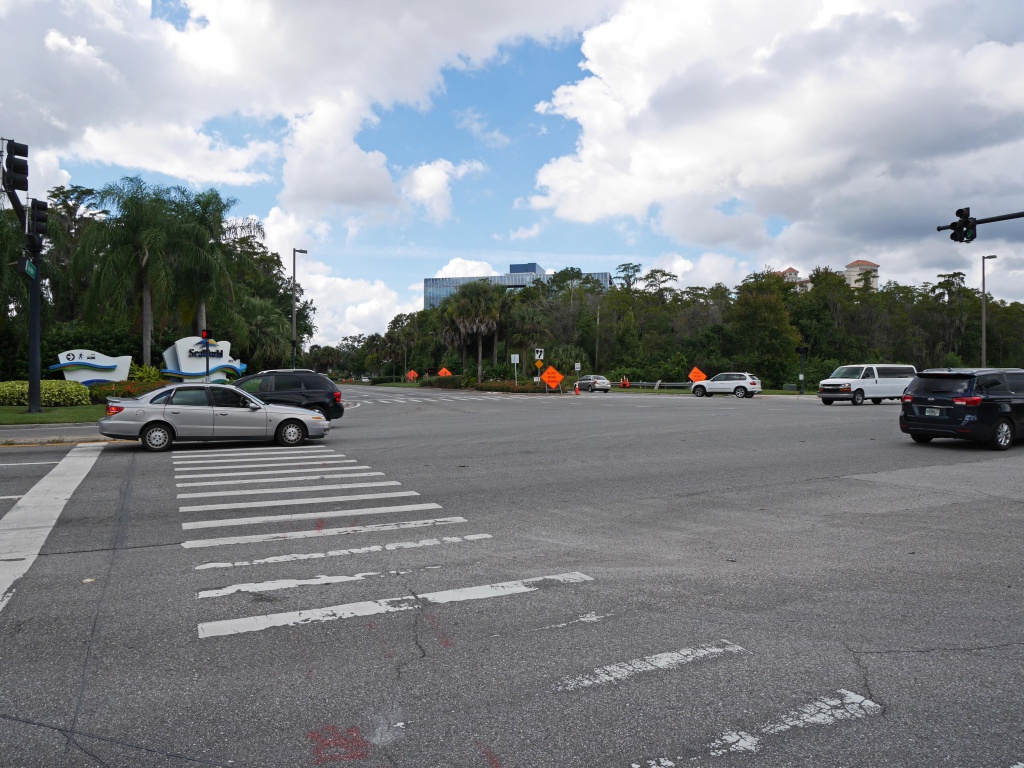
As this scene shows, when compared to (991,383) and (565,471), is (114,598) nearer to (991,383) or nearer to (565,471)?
(565,471)

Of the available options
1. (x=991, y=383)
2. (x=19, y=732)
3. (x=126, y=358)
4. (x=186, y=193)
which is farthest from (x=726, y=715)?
(x=186, y=193)

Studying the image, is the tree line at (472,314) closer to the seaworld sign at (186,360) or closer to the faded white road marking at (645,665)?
the seaworld sign at (186,360)

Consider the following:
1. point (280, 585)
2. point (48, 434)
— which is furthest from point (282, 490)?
point (48, 434)

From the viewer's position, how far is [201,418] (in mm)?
15297

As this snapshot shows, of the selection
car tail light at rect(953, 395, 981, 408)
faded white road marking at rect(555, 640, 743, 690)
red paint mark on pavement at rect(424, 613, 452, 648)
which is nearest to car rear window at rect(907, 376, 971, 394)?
car tail light at rect(953, 395, 981, 408)

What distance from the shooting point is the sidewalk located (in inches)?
651

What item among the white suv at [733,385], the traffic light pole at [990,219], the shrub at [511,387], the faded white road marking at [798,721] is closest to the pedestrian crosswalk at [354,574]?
the faded white road marking at [798,721]

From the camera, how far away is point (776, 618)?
506 centimetres

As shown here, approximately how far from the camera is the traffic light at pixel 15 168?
18938 mm

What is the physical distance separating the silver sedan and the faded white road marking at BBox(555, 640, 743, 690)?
12859mm

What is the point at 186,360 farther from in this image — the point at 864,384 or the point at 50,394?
the point at 864,384

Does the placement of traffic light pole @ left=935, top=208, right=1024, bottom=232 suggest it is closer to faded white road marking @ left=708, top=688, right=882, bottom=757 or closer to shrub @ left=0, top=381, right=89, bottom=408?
faded white road marking @ left=708, top=688, right=882, bottom=757

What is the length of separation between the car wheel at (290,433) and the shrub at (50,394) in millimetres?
16872

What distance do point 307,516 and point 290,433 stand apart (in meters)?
8.05
